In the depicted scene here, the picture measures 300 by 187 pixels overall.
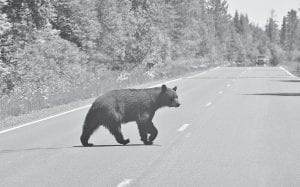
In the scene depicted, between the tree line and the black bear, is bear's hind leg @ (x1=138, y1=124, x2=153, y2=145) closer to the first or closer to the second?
the black bear

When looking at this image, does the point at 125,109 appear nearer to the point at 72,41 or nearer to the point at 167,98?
the point at 167,98

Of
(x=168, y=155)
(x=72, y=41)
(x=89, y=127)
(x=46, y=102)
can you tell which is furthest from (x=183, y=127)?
(x=72, y=41)

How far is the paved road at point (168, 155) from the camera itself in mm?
8664

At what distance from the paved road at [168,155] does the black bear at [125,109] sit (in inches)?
15.9

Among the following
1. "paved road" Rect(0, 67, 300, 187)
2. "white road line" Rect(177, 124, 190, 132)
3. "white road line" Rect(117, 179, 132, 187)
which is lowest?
"white road line" Rect(177, 124, 190, 132)

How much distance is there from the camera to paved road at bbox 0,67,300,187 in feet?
28.4

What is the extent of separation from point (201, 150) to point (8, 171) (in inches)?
146

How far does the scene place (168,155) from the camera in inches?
430

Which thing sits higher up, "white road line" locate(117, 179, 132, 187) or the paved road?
"white road line" locate(117, 179, 132, 187)

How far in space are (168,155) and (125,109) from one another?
3.87ft

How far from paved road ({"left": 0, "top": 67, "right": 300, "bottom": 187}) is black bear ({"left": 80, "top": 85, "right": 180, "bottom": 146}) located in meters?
0.41

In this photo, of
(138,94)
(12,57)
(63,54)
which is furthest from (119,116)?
(63,54)

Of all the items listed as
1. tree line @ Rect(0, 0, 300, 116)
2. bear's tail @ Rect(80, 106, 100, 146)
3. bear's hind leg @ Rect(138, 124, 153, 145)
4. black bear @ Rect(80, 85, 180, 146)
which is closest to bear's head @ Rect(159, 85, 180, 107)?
black bear @ Rect(80, 85, 180, 146)

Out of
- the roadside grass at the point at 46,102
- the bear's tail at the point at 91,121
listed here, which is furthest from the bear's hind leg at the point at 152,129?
the roadside grass at the point at 46,102
